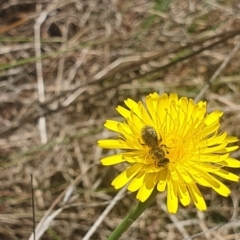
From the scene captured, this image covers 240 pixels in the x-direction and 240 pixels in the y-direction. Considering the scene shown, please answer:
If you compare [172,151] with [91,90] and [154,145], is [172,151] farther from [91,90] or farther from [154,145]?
[91,90]

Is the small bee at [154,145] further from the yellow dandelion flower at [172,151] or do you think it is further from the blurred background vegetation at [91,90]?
the blurred background vegetation at [91,90]

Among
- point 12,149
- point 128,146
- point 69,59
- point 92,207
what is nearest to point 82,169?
point 92,207

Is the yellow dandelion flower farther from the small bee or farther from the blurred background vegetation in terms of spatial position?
the blurred background vegetation

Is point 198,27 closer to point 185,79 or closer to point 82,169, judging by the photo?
point 185,79

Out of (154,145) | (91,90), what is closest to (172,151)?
(154,145)

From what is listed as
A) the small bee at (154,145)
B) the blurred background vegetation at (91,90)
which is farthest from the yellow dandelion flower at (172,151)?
the blurred background vegetation at (91,90)

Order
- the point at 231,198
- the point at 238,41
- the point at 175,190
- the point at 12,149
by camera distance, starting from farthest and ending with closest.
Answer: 1. the point at 238,41
2. the point at 12,149
3. the point at 231,198
4. the point at 175,190

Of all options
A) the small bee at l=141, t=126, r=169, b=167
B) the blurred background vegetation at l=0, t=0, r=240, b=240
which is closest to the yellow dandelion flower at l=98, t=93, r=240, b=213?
the small bee at l=141, t=126, r=169, b=167
